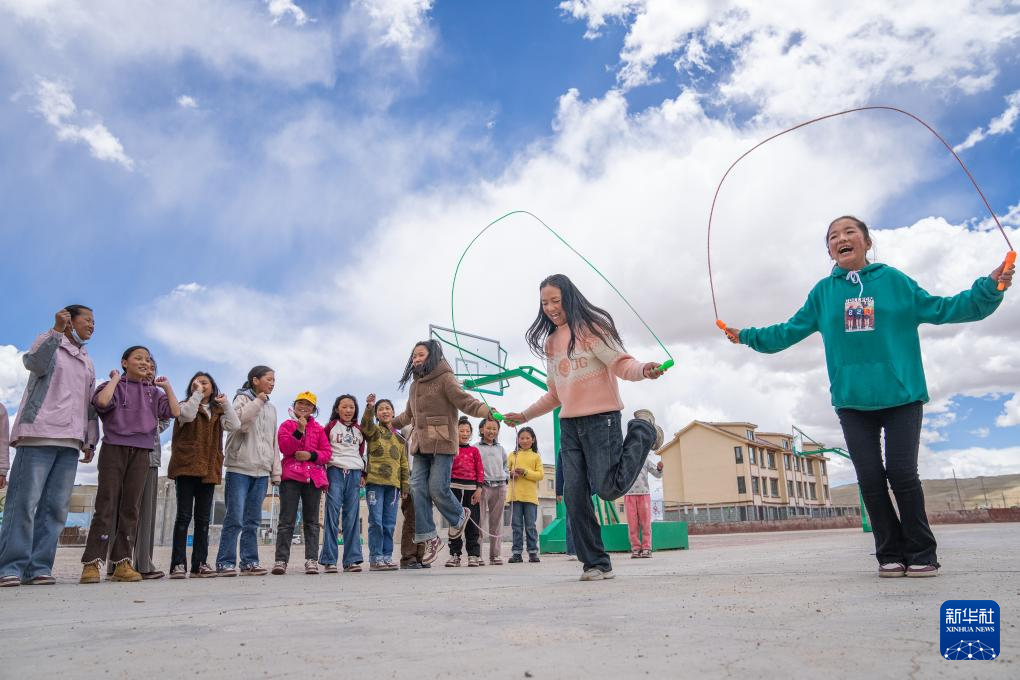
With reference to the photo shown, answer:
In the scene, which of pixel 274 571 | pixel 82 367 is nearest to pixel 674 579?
pixel 274 571

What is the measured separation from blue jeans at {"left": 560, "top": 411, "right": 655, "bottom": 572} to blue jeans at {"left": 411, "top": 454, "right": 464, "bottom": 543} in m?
1.70

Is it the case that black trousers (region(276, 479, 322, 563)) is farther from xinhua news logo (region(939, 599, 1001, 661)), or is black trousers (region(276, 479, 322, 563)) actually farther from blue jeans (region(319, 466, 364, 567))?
xinhua news logo (region(939, 599, 1001, 661))

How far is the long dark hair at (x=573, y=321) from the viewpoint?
4.45m

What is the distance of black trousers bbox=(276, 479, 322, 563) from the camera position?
6023mm

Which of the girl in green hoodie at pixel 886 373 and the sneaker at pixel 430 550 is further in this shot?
the sneaker at pixel 430 550

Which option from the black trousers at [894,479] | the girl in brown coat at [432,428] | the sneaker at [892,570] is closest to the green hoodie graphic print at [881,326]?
the black trousers at [894,479]

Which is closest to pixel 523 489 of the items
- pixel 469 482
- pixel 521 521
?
pixel 521 521

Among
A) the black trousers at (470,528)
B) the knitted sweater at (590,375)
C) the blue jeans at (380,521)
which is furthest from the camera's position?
the black trousers at (470,528)

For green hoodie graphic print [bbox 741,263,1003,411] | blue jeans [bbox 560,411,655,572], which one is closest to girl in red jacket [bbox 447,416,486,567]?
blue jeans [bbox 560,411,655,572]

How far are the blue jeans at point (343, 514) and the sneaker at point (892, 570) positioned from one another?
14.1 ft

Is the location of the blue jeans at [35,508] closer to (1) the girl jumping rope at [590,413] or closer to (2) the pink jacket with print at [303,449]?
(2) the pink jacket with print at [303,449]

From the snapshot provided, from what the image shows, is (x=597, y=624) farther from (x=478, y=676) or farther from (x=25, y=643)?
(x=25, y=643)

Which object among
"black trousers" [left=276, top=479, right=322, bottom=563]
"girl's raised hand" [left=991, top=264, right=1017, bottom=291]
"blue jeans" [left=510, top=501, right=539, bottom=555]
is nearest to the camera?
"girl's raised hand" [left=991, top=264, right=1017, bottom=291]

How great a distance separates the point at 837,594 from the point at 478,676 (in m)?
1.76
